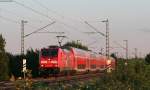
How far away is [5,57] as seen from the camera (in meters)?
58.9

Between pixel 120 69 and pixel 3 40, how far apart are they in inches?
1131

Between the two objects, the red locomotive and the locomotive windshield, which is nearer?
the locomotive windshield

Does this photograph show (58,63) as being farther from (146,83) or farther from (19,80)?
(19,80)

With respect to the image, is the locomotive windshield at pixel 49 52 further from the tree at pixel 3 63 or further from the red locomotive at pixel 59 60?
the tree at pixel 3 63

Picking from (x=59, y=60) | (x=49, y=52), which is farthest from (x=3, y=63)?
(x=59, y=60)

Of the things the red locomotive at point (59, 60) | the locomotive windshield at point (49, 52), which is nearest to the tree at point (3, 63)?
the red locomotive at point (59, 60)

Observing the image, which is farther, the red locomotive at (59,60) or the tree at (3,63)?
the red locomotive at (59,60)

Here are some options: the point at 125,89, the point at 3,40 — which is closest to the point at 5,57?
the point at 3,40

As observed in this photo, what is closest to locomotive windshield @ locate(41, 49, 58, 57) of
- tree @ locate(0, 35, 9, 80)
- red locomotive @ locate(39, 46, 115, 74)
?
red locomotive @ locate(39, 46, 115, 74)

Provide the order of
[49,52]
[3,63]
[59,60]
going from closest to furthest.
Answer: [3,63], [59,60], [49,52]

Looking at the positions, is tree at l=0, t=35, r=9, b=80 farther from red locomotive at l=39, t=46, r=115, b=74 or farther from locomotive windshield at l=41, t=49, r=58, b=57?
locomotive windshield at l=41, t=49, r=58, b=57

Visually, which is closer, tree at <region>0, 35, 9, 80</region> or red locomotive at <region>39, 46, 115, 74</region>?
tree at <region>0, 35, 9, 80</region>

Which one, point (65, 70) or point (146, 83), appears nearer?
point (146, 83)

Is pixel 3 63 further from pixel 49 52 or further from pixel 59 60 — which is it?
pixel 59 60
